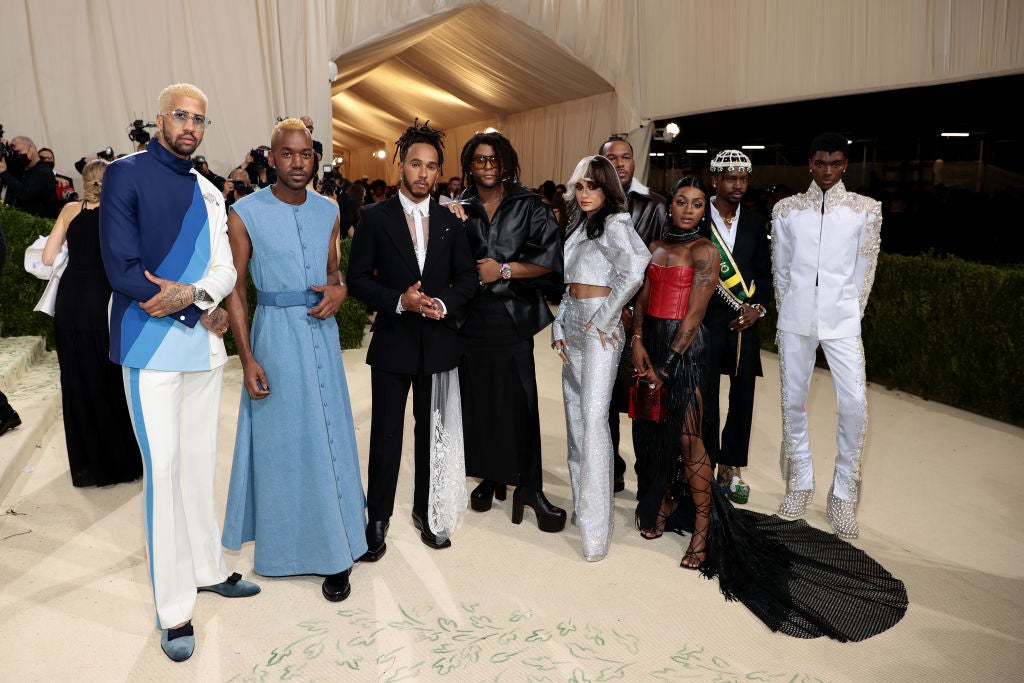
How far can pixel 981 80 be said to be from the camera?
797 centimetres

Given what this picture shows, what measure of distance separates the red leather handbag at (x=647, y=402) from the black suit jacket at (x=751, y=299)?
2.12 feet

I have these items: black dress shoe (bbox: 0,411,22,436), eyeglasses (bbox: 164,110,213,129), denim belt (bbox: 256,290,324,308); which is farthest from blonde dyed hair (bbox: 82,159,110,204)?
eyeglasses (bbox: 164,110,213,129)

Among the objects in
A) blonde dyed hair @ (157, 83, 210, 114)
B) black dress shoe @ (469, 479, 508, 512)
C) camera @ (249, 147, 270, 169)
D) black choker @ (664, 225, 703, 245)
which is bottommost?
black dress shoe @ (469, 479, 508, 512)

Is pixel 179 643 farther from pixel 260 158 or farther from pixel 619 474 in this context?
pixel 260 158

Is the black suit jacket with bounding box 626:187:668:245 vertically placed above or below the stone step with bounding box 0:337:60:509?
above

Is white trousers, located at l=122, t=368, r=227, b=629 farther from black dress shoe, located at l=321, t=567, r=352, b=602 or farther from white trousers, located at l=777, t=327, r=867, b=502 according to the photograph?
white trousers, located at l=777, t=327, r=867, b=502

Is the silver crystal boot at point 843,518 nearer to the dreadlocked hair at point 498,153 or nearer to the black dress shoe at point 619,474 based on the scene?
the black dress shoe at point 619,474

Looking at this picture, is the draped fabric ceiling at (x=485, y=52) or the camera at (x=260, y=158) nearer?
the camera at (x=260, y=158)

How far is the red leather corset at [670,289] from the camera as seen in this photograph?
3.44 metres

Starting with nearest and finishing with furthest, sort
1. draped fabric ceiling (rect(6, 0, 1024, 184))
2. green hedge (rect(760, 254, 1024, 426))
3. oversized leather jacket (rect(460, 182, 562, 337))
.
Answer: oversized leather jacket (rect(460, 182, 562, 337)), green hedge (rect(760, 254, 1024, 426)), draped fabric ceiling (rect(6, 0, 1024, 184))

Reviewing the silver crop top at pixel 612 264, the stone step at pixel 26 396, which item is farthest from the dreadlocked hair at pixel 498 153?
the stone step at pixel 26 396

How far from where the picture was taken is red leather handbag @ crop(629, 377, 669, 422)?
349cm

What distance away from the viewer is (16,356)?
236 inches

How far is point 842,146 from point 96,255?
159 inches
